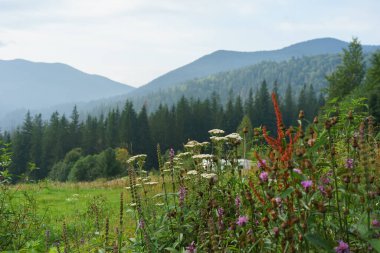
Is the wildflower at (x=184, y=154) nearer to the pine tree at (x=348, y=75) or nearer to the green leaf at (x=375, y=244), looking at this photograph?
the green leaf at (x=375, y=244)

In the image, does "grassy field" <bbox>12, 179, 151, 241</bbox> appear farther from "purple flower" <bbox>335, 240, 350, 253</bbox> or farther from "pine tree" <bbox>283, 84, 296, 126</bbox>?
"pine tree" <bbox>283, 84, 296, 126</bbox>

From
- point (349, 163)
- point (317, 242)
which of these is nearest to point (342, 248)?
point (317, 242)

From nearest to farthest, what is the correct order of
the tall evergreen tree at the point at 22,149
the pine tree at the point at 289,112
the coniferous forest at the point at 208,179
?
the coniferous forest at the point at 208,179, the tall evergreen tree at the point at 22,149, the pine tree at the point at 289,112

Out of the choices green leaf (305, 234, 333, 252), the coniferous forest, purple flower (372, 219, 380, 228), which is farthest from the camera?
the coniferous forest

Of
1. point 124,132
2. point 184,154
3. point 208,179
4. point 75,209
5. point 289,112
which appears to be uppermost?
point 184,154

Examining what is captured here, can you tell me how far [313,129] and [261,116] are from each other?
110304mm

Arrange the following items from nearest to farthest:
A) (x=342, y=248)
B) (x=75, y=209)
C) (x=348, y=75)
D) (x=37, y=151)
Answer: (x=342, y=248)
(x=75, y=209)
(x=348, y=75)
(x=37, y=151)

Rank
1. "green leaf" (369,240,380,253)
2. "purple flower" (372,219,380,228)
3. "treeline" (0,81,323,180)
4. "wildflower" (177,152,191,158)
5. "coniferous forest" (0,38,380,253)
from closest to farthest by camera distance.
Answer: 1. "green leaf" (369,240,380,253)
2. "purple flower" (372,219,380,228)
3. "coniferous forest" (0,38,380,253)
4. "wildflower" (177,152,191,158)
5. "treeline" (0,81,323,180)

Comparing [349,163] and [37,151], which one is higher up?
[349,163]

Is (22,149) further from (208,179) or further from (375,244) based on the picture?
(375,244)

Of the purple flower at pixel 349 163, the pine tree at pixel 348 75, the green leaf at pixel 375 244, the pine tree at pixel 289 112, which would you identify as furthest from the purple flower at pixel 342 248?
the pine tree at pixel 289 112

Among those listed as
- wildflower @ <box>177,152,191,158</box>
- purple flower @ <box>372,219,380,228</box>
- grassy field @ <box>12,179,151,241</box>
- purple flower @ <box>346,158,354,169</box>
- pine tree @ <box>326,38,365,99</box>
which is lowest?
grassy field @ <box>12,179,151,241</box>

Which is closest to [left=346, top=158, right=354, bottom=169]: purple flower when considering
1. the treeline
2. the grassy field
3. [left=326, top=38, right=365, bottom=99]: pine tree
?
the grassy field

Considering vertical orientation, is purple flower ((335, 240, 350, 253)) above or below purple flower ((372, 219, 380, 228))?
below
